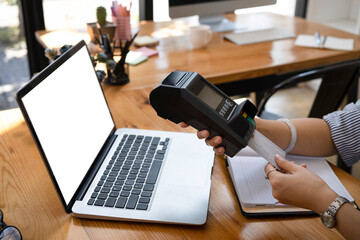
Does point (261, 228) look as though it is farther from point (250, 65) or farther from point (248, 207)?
point (250, 65)

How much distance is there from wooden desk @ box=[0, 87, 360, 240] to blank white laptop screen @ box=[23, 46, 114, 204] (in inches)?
2.7

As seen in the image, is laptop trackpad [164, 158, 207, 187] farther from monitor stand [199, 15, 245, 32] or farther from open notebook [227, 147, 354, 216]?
monitor stand [199, 15, 245, 32]

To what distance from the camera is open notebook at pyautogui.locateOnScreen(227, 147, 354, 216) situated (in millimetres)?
809

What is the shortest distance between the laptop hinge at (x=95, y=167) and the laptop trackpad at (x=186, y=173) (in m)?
0.16

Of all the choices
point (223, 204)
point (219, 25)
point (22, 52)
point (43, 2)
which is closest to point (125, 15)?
point (219, 25)

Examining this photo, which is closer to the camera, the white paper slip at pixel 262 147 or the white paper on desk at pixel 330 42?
the white paper slip at pixel 262 147

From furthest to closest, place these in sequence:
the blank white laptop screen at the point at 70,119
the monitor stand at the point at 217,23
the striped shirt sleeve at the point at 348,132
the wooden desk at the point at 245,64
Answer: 1. the monitor stand at the point at 217,23
2. the wooden desk at the point at 245,64
3. the striped shirt sleeve at the point at 348,132
4. the blank white laptop screen at the point at 70,119

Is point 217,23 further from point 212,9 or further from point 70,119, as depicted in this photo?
point 70,119

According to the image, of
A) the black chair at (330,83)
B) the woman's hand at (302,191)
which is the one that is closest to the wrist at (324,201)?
the woman's hand at (302,191)

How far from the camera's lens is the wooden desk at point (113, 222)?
74cm

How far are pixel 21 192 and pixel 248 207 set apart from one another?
1.66 ft

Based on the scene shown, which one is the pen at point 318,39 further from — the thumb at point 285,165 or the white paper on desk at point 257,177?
the thumb at point 285,165

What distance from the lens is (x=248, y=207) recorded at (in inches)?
31.9

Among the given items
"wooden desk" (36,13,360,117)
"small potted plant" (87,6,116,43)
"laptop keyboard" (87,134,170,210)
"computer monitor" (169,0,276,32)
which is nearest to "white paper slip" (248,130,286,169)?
"laptop keyboard" (87,134,170,210)
